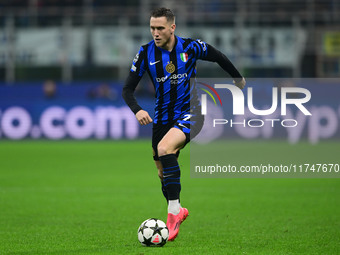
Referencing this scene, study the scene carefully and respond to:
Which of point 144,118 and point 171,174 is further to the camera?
point 171,174

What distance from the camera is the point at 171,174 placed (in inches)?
229

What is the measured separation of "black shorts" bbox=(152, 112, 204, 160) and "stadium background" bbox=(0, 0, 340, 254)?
113 inches

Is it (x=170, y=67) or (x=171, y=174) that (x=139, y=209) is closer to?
(x=171, y=174)

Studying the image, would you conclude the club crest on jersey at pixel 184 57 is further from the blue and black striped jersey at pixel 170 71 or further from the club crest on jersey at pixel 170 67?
the club crest on jersey at pixel 170 67

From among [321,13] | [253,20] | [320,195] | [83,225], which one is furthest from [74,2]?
[83,225]

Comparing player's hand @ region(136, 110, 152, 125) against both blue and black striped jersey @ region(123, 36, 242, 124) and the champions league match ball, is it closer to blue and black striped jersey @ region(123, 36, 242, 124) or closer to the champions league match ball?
blue and black striped jersey @ region(123, 36, 242, 124)

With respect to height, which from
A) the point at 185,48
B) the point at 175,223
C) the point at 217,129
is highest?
the point at 185,48

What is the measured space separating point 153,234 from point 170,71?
1510 mm

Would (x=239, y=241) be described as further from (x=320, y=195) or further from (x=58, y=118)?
(x=58, y=118)

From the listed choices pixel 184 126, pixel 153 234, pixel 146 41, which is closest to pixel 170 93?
pixel 184 126

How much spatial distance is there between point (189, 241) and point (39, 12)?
18.0 meters

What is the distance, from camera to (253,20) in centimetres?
2123

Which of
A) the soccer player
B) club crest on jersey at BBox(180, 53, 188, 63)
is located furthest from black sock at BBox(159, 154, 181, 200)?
club crest on jersey at BBox(180, 53, 188, 63)

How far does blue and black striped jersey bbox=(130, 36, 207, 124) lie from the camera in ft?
19.6
